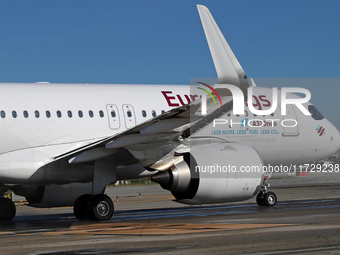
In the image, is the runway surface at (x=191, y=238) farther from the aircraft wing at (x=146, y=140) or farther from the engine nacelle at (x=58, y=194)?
the engine nacelle at (x=58, y=194)

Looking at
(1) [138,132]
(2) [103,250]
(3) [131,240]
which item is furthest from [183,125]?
(2) [103,250]

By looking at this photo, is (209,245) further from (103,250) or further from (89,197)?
(89,197)

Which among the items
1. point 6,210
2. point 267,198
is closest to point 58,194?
point 6,210

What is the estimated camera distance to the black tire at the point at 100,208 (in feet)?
46.9

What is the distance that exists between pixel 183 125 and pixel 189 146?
250 centimetres

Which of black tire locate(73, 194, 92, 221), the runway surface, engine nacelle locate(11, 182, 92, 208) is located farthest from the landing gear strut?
black tire locate(73, 194, 92, 221)

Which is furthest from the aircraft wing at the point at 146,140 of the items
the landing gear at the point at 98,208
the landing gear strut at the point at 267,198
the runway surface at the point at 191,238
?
the landing gear strut at the point at 267,198

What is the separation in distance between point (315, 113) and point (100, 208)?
1003 centimetres

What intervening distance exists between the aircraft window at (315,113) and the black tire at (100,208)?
9510 millimetres

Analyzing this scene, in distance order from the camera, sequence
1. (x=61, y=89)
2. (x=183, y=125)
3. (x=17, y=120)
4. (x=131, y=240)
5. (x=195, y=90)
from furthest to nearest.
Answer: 1. (x=195, y=90)
2. (x=61, y=89)
3. (x=17, y=120)
4. (x=183, y=125)
5. (x=131, y=240)

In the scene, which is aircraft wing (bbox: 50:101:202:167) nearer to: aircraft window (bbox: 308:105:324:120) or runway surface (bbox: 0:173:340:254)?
runway surface (bbox: 0:173:340:254)

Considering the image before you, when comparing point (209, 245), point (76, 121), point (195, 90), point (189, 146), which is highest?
point (195, 90)

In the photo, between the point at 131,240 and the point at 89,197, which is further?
the point at 89,197

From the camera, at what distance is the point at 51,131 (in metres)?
15.3
